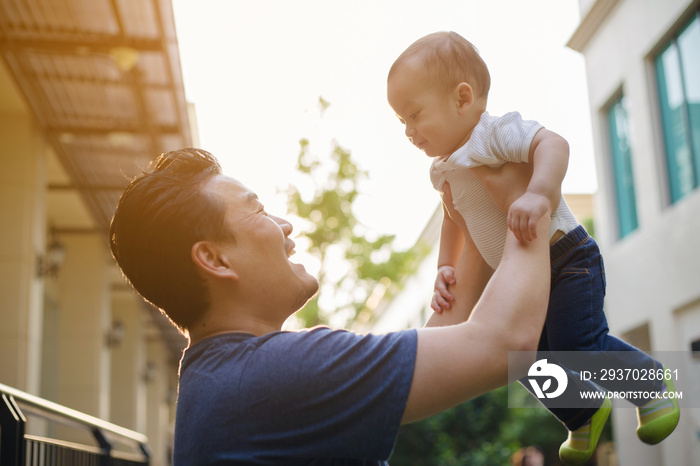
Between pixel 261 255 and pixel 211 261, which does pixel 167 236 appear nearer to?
pixel 211 261

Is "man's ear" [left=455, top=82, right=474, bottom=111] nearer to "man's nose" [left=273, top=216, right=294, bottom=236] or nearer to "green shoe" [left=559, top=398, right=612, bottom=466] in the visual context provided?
"man's nose" [left=273, top=216, right=294, bottom=236]

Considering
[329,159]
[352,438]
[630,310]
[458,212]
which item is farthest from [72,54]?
[329,159]

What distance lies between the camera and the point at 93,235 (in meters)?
15.0

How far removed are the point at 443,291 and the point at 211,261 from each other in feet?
2.27

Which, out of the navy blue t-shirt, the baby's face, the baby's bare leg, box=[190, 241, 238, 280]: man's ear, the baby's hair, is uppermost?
the baby's hair

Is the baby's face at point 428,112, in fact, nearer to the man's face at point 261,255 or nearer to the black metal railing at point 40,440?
the man's face at point 261,255

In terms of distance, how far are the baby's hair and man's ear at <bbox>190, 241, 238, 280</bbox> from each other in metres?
0.82

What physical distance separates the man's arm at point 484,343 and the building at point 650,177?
30.7ft

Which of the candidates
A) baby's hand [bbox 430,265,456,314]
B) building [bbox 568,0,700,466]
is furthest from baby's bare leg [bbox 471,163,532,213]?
building [bbox 568,0,700,466]

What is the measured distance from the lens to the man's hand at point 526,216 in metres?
1.73

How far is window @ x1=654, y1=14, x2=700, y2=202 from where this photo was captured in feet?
33.4

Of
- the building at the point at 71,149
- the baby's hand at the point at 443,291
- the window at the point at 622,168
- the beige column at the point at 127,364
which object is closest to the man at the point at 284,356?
the baby's hand at the point at 443,291

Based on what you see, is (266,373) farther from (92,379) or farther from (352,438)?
(92,379)

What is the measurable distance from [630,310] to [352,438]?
12359mm
